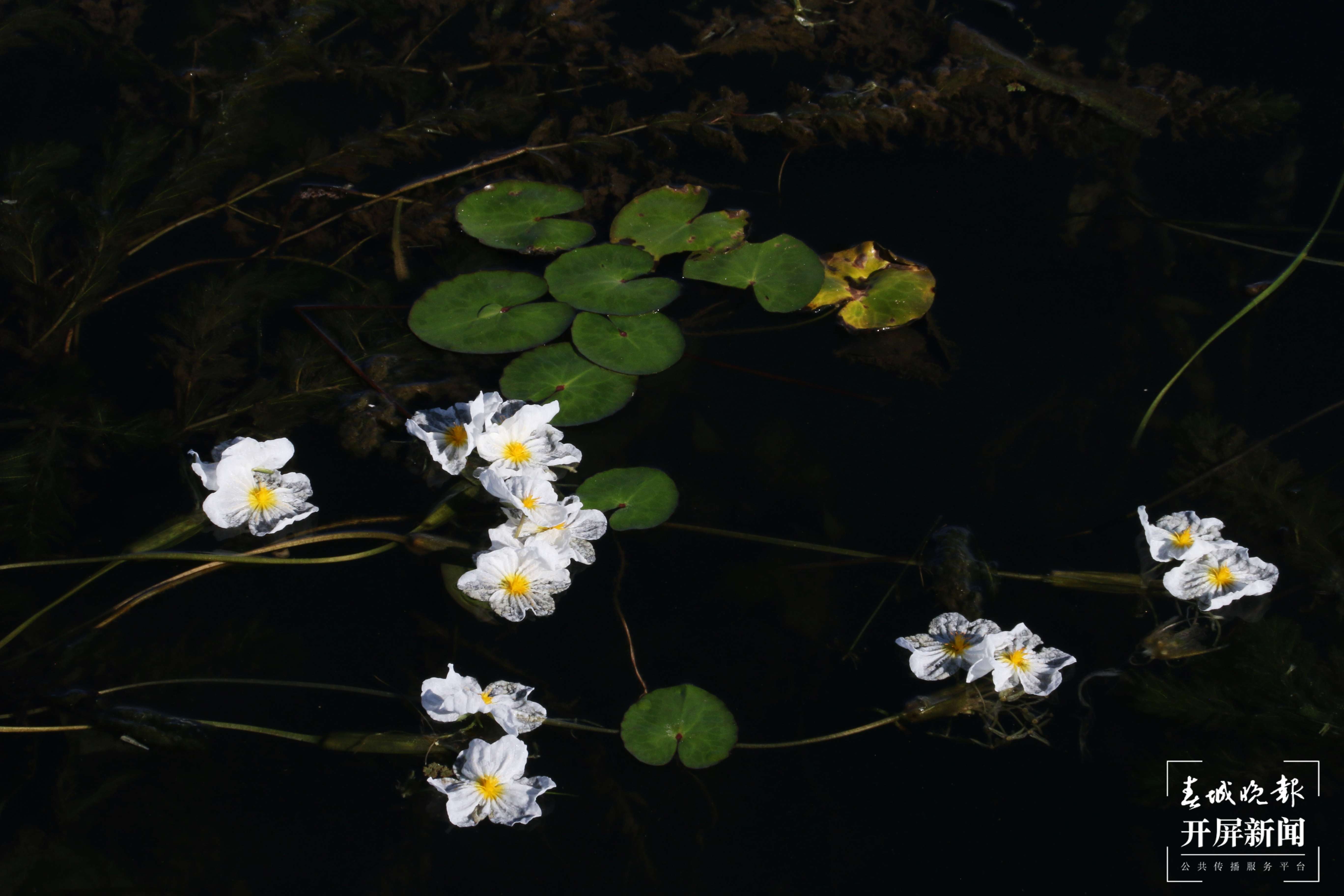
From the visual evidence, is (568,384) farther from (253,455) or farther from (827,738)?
(827,738)

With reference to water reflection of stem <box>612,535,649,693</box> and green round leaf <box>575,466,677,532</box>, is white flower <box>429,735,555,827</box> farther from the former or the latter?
green round leaf <box>575,466,677,532</box>

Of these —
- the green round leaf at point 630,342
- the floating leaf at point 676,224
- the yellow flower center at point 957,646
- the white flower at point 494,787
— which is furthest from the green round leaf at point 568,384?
the yellow flower center at point 957,646

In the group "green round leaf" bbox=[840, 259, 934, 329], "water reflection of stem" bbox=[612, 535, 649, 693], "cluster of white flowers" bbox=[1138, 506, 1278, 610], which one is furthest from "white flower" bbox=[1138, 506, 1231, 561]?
"water reflection of stem" bbox=[612, 535, 649, 693]

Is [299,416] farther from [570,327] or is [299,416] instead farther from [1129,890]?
[1129,890]

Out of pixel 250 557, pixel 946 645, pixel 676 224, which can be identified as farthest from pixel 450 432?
pixel 946 645

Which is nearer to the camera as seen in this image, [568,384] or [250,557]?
[250,557]

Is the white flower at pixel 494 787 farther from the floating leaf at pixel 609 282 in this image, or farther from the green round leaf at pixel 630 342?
the floating leaf at pixel 609 282
